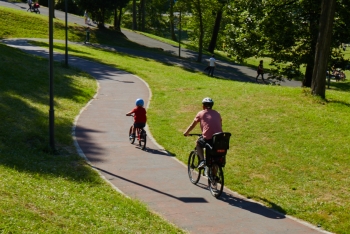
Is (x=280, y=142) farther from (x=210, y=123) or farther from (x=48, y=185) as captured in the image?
(x=48, y=185)

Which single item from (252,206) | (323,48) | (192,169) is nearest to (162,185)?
(192,169)

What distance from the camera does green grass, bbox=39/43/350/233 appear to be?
1166cm

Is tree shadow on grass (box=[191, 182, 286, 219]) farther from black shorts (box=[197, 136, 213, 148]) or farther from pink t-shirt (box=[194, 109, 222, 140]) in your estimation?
pink t-shirt (box=[194, 109, 222, 140])

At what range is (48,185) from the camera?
393 inches

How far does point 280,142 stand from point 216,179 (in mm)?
4910

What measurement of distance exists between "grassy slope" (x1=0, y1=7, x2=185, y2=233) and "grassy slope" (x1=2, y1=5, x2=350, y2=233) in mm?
3098

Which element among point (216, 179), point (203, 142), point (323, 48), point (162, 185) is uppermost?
point (323, 48)

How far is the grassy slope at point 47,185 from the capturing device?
25.7 ft

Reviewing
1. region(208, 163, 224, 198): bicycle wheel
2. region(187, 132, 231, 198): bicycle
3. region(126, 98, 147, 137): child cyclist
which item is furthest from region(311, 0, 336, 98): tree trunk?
region(208, 163, 224, 198): bicycle wheel

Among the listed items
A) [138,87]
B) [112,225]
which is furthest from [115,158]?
[138,87]

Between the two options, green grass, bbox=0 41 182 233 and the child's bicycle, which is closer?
green grass, bbox=0 41 182 233

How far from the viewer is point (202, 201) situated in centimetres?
1102

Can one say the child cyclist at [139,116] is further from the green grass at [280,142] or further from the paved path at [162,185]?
the green grass at [280,142]

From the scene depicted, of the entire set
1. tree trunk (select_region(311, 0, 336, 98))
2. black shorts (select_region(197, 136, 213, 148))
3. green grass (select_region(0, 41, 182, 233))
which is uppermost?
tree trunk (select_region(311, 0, 336, 98))
